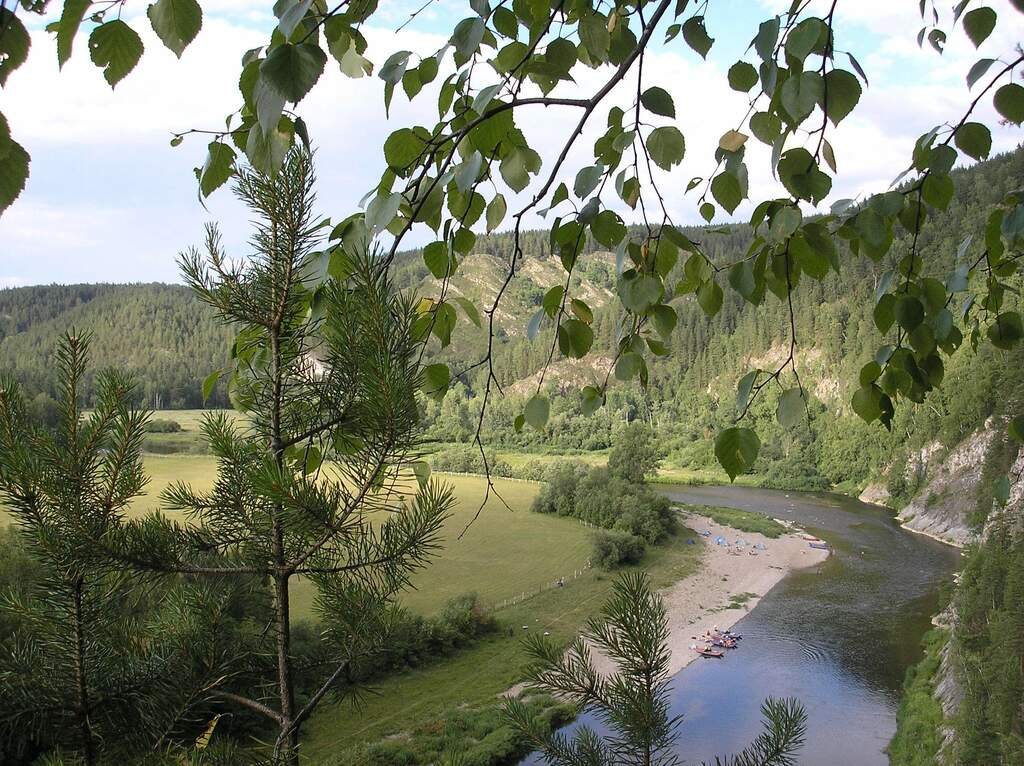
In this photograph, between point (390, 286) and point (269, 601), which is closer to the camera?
point (390, 286)

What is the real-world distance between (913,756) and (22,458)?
15.2m

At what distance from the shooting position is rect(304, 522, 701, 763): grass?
13883mm

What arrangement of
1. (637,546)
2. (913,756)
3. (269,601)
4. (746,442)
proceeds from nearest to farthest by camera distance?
1. (746,442)
2. (269,601)
3. (913,756)
4. (637,546)

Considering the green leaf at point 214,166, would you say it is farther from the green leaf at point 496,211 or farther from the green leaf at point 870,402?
the green leaf at point 870,402

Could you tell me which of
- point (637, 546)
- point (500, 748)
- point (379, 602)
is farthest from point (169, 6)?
Result: point (637, 546)

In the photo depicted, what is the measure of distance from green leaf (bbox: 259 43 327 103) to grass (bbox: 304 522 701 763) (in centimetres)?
972

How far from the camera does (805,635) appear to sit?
1803 cm

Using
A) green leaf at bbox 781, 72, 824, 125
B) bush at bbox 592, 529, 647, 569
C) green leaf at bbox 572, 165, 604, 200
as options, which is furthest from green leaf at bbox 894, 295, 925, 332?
bush at bbox 592, 529, 647, 569

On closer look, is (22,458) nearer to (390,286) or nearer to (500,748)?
(390,286)

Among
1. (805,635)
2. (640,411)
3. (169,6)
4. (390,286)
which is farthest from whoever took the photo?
(640,411)

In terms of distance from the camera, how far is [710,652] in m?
17.1

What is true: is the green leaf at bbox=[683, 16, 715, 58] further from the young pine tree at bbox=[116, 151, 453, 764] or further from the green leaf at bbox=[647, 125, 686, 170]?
the young pine tree at bbox=[116, 151, 453, 764]

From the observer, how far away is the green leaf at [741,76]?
3.01ft

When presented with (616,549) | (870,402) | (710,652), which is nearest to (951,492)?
(616,549)
